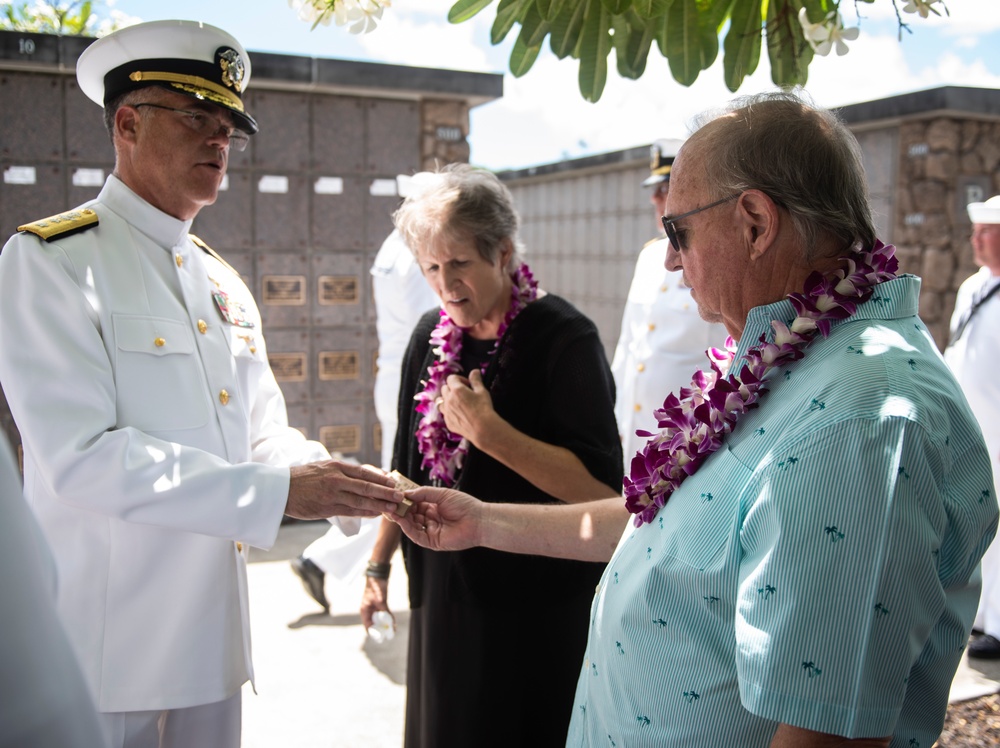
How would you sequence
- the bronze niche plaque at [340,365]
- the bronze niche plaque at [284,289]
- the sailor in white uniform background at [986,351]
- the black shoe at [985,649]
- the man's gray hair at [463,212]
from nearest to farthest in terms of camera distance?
the man's gray hair at [463,212] < the black shoe at [985,649] < the sailor in white uniform background at [986,351] < the bronze niche plaque at [284,289] < the bronze niche plaque at [340,365]

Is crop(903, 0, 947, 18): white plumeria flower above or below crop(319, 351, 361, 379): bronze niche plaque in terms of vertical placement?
above

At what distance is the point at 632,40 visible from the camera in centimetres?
214

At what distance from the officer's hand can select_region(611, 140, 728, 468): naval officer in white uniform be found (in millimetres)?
2415

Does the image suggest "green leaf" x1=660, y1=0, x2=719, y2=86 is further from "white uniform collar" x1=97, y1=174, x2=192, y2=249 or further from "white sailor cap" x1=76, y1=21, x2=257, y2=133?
"white uniform collar" x1=97, y1=174, x2=192, y2=249

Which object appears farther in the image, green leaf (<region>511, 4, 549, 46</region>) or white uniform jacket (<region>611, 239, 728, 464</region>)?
white uniform jacket (<region>611, 239, 728, 464</region>)

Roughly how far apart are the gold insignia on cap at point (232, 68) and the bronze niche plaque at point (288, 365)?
4045 mm

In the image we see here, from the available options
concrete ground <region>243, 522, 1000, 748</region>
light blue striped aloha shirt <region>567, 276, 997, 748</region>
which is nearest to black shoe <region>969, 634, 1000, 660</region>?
concrete ground <region>243, 522, 1000, 748</region>

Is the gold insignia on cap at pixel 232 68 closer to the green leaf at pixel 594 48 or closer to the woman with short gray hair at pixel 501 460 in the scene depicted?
the woman with short gray hair at pixel 501 460

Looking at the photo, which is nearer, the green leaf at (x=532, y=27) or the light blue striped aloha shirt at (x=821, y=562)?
the light blue striped aloha shirt at (x=821, y=562)

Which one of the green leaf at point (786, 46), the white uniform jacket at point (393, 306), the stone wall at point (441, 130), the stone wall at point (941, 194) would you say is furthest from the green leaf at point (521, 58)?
the stone wall at point (941, 194)

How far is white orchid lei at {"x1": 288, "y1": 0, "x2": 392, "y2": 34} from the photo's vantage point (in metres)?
1.91

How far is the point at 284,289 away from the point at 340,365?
27.9 inches

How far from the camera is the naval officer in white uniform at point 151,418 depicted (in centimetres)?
180

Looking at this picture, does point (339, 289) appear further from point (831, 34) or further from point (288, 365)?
point (831, 34)
